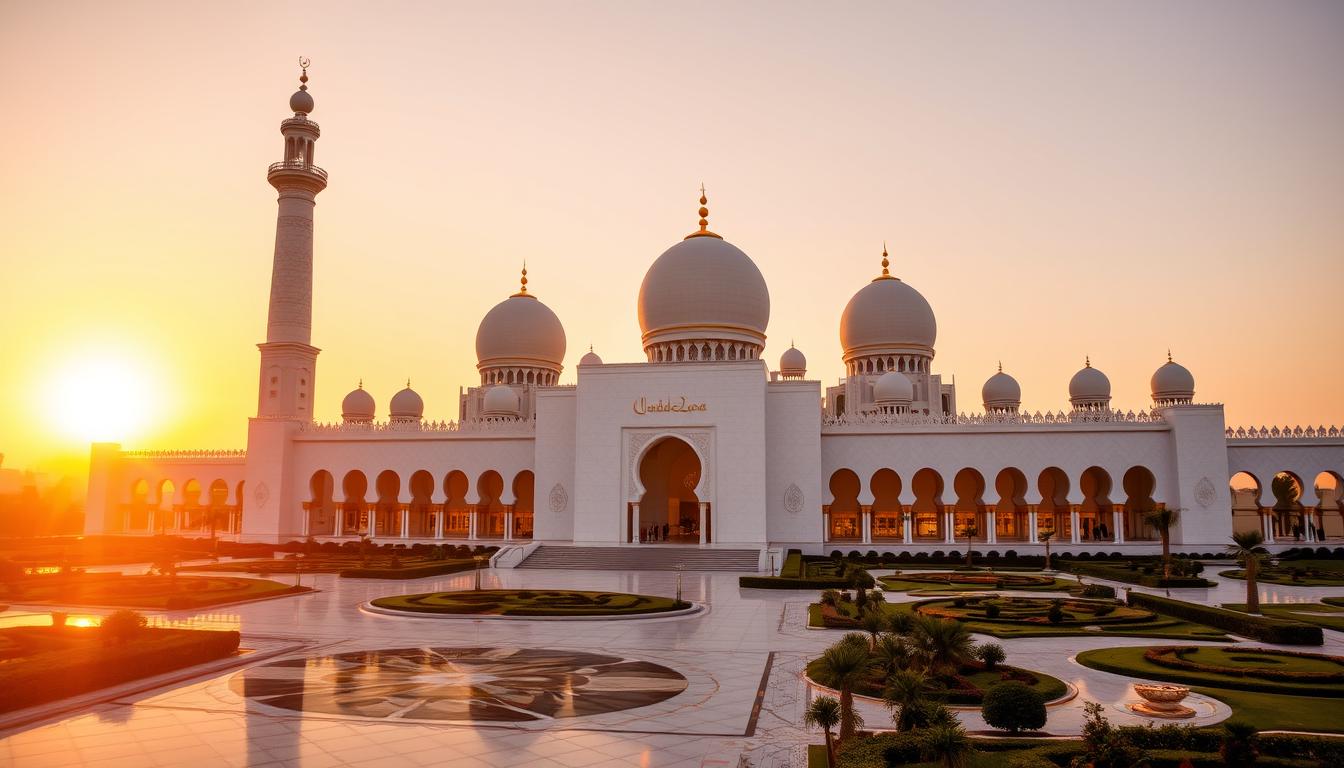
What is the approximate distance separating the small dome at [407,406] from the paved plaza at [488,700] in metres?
26.2

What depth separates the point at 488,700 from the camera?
852cm

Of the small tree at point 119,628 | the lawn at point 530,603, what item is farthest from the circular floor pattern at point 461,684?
the lawn at point 530,603

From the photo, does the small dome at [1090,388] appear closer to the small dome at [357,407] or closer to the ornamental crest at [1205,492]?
the ornamental crest at [1205,492]

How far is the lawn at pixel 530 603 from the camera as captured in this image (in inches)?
579

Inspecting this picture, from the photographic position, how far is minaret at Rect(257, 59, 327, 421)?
1225 inches

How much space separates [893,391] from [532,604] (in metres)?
20.1

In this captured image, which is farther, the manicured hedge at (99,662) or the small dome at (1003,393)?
the small dome at (1003,393)

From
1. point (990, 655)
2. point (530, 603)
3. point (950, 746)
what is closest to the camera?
point (950, 746)

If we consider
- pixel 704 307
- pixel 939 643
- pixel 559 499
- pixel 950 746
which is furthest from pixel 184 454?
pixel 950 746

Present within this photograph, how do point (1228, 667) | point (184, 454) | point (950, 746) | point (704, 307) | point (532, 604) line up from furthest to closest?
point (184, 454) → point (704, 307) → point (532, 604) → point (1228, 667) → point (950, 746)

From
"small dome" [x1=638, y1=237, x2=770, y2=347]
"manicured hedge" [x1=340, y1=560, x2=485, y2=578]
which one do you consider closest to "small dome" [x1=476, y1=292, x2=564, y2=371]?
"small dome" [x1=638, y1=237, x2=770, y2=347]

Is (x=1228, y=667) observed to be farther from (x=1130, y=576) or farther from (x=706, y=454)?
(x=706, y=454)

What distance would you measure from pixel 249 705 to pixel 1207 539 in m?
27.6

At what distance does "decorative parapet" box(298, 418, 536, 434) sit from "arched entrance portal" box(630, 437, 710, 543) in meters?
4.50
